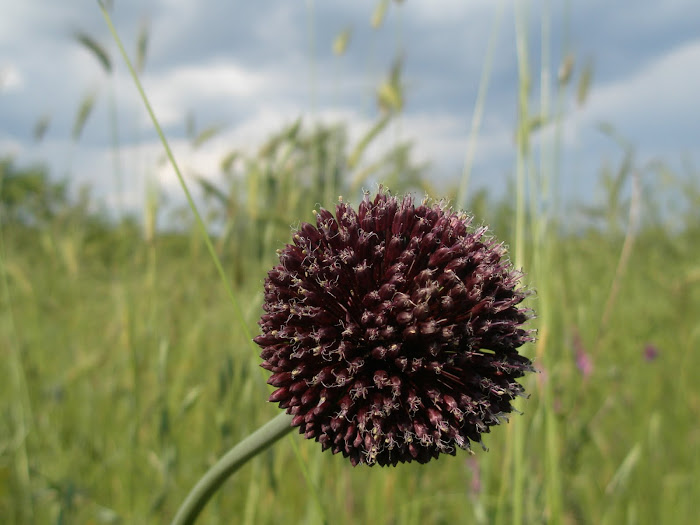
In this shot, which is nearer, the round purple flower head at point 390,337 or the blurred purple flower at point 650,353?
the round purple flower head at point 390,337

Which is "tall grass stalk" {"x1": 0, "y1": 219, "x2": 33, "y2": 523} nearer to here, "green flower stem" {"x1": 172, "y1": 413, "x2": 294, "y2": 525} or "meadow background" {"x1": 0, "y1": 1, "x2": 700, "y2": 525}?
"meadow background" {"x1": 0, "y1": 1, "x2": 700, "y2": 525}

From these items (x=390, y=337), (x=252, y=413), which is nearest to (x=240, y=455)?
(x=390, y=337)

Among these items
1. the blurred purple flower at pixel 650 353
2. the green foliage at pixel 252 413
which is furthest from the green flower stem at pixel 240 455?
the blurred purple flower at pixel 650 353

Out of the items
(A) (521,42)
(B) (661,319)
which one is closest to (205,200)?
(A) (521,42)

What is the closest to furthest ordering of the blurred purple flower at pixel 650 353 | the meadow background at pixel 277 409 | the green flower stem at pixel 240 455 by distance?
the green flower stem at pixel 240 455 < the meadow background at pixel 277 409 < the blurred purple flower at pixel 650 353

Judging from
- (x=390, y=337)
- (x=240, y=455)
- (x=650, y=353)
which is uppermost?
(x=390, y=337)

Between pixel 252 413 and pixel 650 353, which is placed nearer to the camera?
pixel 252 413

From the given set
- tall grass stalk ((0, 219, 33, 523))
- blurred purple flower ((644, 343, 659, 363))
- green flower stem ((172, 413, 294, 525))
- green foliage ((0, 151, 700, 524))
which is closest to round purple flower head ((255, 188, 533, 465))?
green flower stem ((172, 413, 294, 525))

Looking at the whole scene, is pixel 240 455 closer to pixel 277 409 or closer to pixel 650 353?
pixel 277 409

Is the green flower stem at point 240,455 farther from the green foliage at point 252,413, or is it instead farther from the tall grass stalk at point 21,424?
the tall grass stalk at point 21,424

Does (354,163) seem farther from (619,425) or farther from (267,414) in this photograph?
(619,425)
